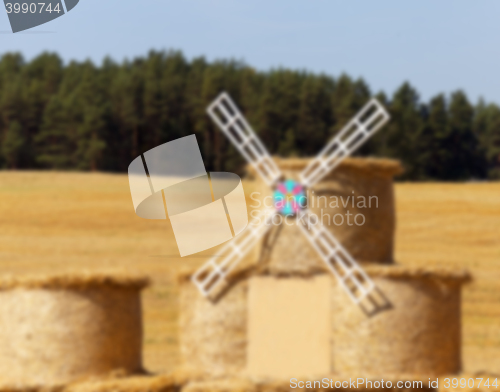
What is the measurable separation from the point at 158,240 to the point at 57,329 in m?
15.5

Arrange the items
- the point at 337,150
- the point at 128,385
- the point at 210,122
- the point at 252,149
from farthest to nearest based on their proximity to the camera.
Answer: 1. the point at 210,122
2. the point at 252,149
3. the point at 337,150
4. the point at 128,385

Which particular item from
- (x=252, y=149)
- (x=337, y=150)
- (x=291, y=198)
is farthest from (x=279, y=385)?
(x=252, y=149)

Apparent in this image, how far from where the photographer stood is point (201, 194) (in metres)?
13.1

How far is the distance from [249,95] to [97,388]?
38160 millimetres

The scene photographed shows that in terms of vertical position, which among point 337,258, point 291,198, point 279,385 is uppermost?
point 291,198

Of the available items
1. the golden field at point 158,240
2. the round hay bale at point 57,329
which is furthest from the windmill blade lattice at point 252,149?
the golden field at point 158,240

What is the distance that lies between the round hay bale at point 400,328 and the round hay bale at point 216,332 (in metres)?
1.05

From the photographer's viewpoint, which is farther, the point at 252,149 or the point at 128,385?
the point at 252,149

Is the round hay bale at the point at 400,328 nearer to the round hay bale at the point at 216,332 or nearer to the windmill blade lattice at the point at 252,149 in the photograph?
the round hay bale at the point at 216,332

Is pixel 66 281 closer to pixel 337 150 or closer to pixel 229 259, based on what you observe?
pixel 229 259

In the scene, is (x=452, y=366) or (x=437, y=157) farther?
(x=437, y=157)


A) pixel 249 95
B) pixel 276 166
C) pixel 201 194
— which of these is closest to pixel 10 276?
pixel 276 166

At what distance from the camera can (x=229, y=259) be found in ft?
30.3

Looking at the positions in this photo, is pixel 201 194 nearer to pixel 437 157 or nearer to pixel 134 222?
pixel 134 222
